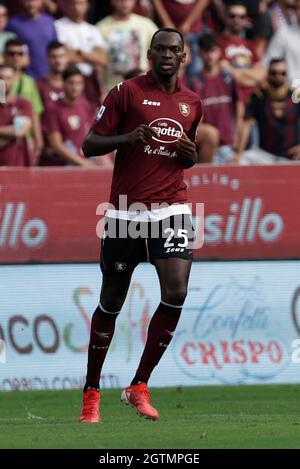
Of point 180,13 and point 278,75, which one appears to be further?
point 180,13

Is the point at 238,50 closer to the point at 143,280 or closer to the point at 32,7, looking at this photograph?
the point at 32,7

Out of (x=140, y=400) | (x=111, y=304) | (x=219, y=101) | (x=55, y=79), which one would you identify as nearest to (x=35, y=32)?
(x=55, y=79)

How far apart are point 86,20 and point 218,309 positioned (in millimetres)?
5338

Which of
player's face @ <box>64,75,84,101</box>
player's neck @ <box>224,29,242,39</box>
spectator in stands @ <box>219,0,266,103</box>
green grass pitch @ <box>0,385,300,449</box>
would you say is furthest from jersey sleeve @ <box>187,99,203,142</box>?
player's neck @ <box>224,29,242,39</box>

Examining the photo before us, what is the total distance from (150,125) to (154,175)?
369 mm

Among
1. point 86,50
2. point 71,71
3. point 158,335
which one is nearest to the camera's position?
point 158,335

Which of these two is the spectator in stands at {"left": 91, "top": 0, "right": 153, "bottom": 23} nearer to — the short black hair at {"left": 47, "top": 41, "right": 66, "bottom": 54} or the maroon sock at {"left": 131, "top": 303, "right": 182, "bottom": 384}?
the short black hair at {"left": 47, "top": 41, "right": 66, "bottom": 54}

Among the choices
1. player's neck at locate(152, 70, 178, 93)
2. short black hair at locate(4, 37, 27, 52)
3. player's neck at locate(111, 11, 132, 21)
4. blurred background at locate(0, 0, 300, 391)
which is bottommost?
blurred background at locate(0, 0, 300, 391)

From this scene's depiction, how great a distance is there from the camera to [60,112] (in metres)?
14.3

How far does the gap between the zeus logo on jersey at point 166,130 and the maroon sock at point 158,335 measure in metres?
1.23

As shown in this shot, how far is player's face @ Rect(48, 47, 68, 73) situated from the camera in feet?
47.9

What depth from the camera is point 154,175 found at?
28.8ft

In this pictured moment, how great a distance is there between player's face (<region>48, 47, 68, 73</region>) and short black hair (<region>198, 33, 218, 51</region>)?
70.3 inches
